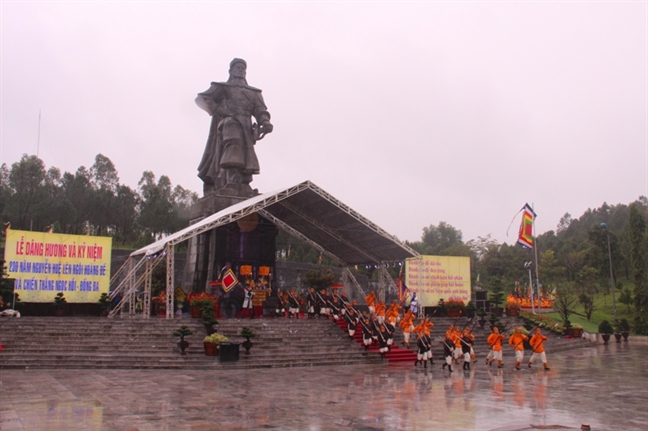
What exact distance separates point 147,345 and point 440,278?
18560 millimetres

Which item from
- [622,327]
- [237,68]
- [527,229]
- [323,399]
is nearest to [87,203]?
[237,68]

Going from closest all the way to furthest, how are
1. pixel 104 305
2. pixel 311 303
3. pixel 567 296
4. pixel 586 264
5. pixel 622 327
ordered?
pixel 311 303 < pixel 104 305 < pixel 622 327 < pixel 567 296 < pixel 586 264

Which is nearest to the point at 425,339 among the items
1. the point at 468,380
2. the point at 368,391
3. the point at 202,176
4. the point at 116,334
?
the point at 468,380

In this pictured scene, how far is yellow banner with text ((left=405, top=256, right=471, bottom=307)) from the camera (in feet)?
105

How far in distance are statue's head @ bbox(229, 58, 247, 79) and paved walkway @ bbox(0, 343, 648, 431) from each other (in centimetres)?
1970

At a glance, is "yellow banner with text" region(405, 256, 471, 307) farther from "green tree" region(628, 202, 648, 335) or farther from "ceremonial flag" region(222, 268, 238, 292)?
"green tree" region(628, 202, 648, 335)

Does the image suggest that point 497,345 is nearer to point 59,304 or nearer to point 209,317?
point 209,317

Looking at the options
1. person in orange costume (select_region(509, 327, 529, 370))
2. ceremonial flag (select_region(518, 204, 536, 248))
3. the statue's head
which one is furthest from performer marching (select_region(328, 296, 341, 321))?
the statue's head

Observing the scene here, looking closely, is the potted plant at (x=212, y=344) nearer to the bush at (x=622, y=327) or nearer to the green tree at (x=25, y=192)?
the bush at (x=622, y=327)

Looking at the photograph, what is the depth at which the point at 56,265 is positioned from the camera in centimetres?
2566

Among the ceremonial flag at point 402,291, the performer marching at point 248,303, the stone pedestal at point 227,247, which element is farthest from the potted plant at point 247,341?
the ceremonial flag at point 402,291

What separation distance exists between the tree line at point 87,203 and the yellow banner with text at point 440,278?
A: 37806mm

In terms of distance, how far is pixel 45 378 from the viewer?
14.7m

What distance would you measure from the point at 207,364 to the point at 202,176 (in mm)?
17146
